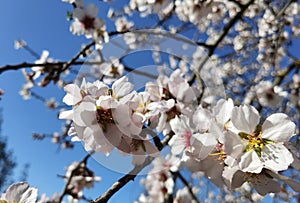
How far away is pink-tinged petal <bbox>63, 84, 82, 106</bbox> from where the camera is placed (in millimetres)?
620

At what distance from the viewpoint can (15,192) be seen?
2.23 feet

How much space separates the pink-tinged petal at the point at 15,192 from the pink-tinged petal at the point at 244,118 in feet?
1.54

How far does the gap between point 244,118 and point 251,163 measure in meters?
0.09

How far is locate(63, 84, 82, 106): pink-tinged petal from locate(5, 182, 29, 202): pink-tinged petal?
0.22 meters

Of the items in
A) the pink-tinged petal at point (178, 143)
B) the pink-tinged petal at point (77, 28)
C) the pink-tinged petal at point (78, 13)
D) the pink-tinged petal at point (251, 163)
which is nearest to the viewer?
the pink-tinged petal at point (251, 163)

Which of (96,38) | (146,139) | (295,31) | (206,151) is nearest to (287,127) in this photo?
(206,151)

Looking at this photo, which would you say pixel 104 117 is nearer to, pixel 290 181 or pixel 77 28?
pixel 290 181

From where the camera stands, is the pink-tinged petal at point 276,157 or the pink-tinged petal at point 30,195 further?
the pink-tinged petal at point 30,195

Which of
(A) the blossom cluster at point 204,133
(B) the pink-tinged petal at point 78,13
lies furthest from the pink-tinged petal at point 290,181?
(B) the pink-tinged petal at point 78,13

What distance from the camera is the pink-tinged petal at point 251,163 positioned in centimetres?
56

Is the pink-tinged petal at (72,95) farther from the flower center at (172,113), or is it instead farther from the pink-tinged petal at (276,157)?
the pink-tinged petal at (276,157)

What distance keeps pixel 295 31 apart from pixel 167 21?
168cm

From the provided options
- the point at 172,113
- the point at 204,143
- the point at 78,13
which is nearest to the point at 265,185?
the point at 204,143

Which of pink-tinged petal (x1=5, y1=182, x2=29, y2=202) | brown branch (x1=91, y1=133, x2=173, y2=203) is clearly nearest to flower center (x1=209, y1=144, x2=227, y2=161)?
brown branch (x1=91, y1=133, x2=173, y2=203)
